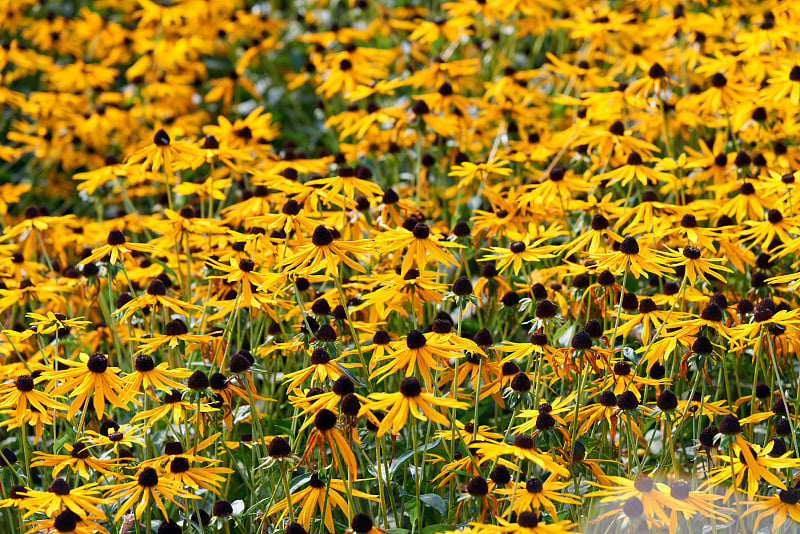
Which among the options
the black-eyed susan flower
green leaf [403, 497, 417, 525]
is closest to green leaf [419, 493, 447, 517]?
green leaf [403, 497, 417, 525]

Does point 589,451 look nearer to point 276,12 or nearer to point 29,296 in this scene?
point 29,296

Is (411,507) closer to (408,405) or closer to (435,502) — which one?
(435,502)

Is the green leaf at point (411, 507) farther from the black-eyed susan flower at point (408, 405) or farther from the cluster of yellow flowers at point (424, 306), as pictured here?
the black-eyed susan flower at point (408, 405)

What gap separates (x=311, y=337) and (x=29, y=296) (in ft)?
4.60

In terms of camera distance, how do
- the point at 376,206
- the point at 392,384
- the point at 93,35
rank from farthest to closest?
the point at 93,35 → the point at 376,206 → the point at 392,384

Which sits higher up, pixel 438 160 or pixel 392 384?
pixel 438 160

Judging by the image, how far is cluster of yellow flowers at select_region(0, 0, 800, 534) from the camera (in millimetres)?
2361

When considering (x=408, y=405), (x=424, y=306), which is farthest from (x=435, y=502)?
(x=424, y=306)

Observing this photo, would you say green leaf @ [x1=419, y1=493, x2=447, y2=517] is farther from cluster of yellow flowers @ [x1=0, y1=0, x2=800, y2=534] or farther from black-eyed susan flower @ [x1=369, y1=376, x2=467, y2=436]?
black-eyed susan flower @ [x1=369, y1=376, x2=467, y2=436]

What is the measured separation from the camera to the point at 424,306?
3.45 meters

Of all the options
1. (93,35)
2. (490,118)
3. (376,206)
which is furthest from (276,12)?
(376,206)

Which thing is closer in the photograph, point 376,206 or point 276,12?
point 376,206

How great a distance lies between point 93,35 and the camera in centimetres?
653

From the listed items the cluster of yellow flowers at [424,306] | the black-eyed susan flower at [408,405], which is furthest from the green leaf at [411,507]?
the black-eyed susan flower at [408,405]
